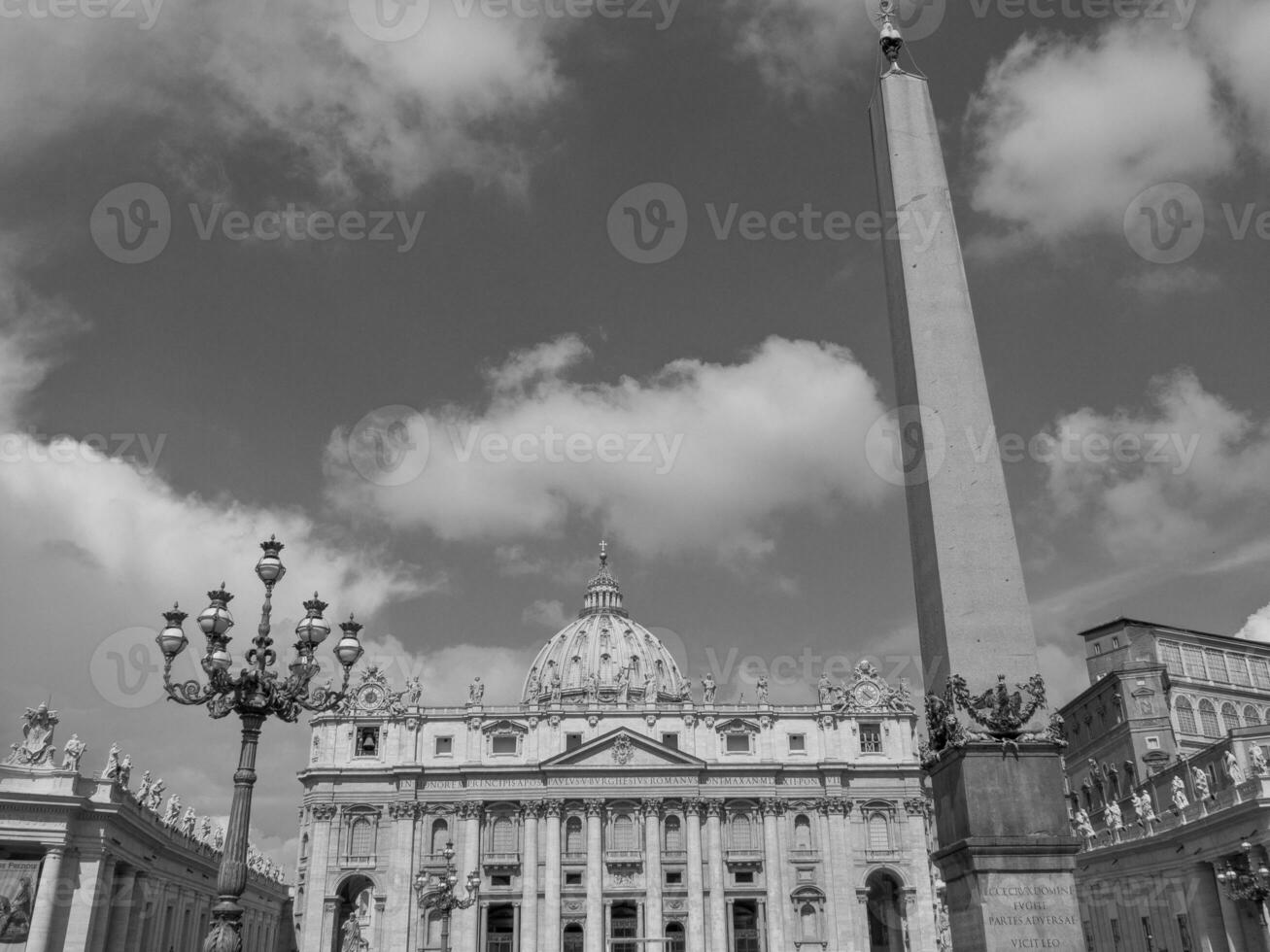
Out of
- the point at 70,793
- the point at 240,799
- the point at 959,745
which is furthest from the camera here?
the point at 70,793

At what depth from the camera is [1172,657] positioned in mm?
49625

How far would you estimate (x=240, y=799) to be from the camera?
572 inches

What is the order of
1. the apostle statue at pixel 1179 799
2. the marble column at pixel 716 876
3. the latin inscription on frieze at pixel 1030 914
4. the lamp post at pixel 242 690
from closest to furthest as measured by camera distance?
the latin inscription on frieze at pixel 1030 914, the lamp post at pixel 242 690, the apostle statue at pixel 1179 799, the marble column at pixel 716 876

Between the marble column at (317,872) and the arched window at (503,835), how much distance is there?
978 cm

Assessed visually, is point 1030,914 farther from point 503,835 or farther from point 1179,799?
point 503,835

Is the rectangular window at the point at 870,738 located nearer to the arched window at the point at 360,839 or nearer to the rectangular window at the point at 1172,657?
the rectangular window at the point at 1172,657

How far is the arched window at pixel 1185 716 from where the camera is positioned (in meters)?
47.7

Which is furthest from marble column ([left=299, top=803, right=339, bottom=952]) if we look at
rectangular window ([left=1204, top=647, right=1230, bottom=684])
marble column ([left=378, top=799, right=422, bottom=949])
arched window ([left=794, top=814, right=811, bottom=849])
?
rectangular window ([left=1204, top=647, right=1230, bottom=684])

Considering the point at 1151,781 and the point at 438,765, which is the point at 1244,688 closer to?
the point at 1151,781

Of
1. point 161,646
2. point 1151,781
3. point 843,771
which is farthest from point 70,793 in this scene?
point 843,771

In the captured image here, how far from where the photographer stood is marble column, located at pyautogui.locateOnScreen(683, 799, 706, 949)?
62.3 m

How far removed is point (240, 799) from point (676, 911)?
54.1 m

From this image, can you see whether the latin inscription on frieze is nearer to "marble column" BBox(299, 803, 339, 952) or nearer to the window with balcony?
the window with balcony

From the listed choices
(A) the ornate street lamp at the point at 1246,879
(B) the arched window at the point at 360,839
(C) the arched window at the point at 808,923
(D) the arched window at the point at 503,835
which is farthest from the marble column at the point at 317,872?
(A) the ornate street lamp at the point at 1246,879
